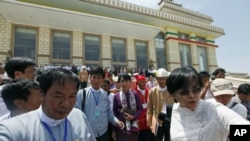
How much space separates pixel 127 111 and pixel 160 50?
43.5 ft

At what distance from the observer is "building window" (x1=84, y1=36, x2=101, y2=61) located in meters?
12.2

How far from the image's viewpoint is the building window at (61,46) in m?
11.1

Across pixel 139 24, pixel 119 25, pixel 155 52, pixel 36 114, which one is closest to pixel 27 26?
pixel 119 25

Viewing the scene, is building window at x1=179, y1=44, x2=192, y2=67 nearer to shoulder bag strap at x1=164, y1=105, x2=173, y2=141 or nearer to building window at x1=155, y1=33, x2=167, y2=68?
building window at x1=155, y1=33, x2=167, y2=68

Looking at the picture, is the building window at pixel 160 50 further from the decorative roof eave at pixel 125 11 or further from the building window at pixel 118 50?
the building window at pixel 118 50

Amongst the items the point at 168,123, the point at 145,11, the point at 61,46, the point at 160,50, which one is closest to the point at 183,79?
the point at 168,123

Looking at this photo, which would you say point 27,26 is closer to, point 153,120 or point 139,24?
point 139,24

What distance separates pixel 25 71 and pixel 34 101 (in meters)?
0.82

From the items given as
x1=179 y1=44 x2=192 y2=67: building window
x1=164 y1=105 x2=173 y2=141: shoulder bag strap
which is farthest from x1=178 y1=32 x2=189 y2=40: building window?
x1=164 y1=105 x2=173 y2=141: shoulder bag strap

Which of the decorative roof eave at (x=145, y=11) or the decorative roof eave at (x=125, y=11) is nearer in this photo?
the decorative roof eave at (x=125, y=11)

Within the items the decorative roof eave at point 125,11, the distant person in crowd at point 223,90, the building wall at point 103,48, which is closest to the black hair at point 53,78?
the distant person in crowd at point 223,90

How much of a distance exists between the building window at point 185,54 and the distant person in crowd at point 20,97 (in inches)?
621

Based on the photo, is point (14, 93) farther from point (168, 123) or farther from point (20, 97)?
point (168, 123)

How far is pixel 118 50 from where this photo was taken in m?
13.4
